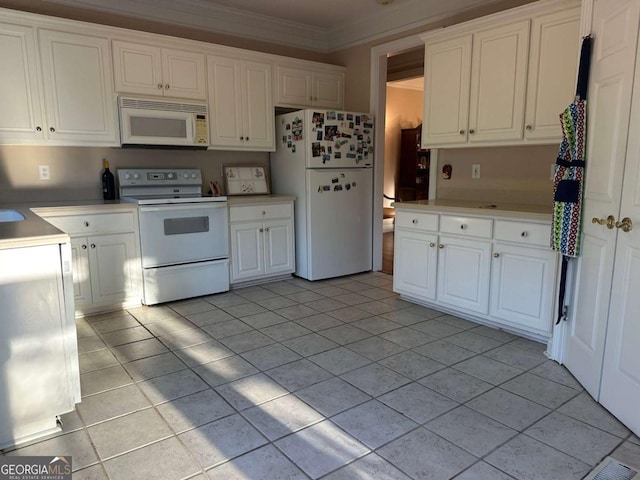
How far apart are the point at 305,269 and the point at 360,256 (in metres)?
0.64

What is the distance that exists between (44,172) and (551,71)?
12.6 ft

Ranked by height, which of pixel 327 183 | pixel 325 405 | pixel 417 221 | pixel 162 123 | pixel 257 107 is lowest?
pixel 325 405

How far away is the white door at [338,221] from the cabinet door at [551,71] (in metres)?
1.83

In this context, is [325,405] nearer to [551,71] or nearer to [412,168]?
[551,71]

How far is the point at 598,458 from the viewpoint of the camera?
1732 millimetres

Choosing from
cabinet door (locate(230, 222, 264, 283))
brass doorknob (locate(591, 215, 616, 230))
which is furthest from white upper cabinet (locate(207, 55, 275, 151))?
brass doorknob (locate(591, 215, 616, 230))

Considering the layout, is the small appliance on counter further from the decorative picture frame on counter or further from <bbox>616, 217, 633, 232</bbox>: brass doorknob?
<bbox>616, 217, 633, 232</bbox>: brass doorknob

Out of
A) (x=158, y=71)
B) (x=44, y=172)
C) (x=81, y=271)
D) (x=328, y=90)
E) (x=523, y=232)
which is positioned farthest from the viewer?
(x=328, y=90)

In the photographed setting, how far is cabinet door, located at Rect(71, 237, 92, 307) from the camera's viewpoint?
3.24 meters

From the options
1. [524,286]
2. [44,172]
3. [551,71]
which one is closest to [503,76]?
[551,71]

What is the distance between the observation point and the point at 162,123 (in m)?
3.70

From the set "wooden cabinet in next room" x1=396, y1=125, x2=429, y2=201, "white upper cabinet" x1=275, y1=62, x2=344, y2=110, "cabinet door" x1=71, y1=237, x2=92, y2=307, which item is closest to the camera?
"cabinet door" x1=71, y1=237, x2=92, y2=307

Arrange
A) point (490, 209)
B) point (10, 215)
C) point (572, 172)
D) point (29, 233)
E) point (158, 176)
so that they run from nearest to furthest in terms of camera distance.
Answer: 1. point (29, 233)
2. point (572, 172)
3. point (10, 215)
4. point (490, 209)
5. point (158, 176)

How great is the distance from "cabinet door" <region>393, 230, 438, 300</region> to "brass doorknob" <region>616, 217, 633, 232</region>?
150 cm
